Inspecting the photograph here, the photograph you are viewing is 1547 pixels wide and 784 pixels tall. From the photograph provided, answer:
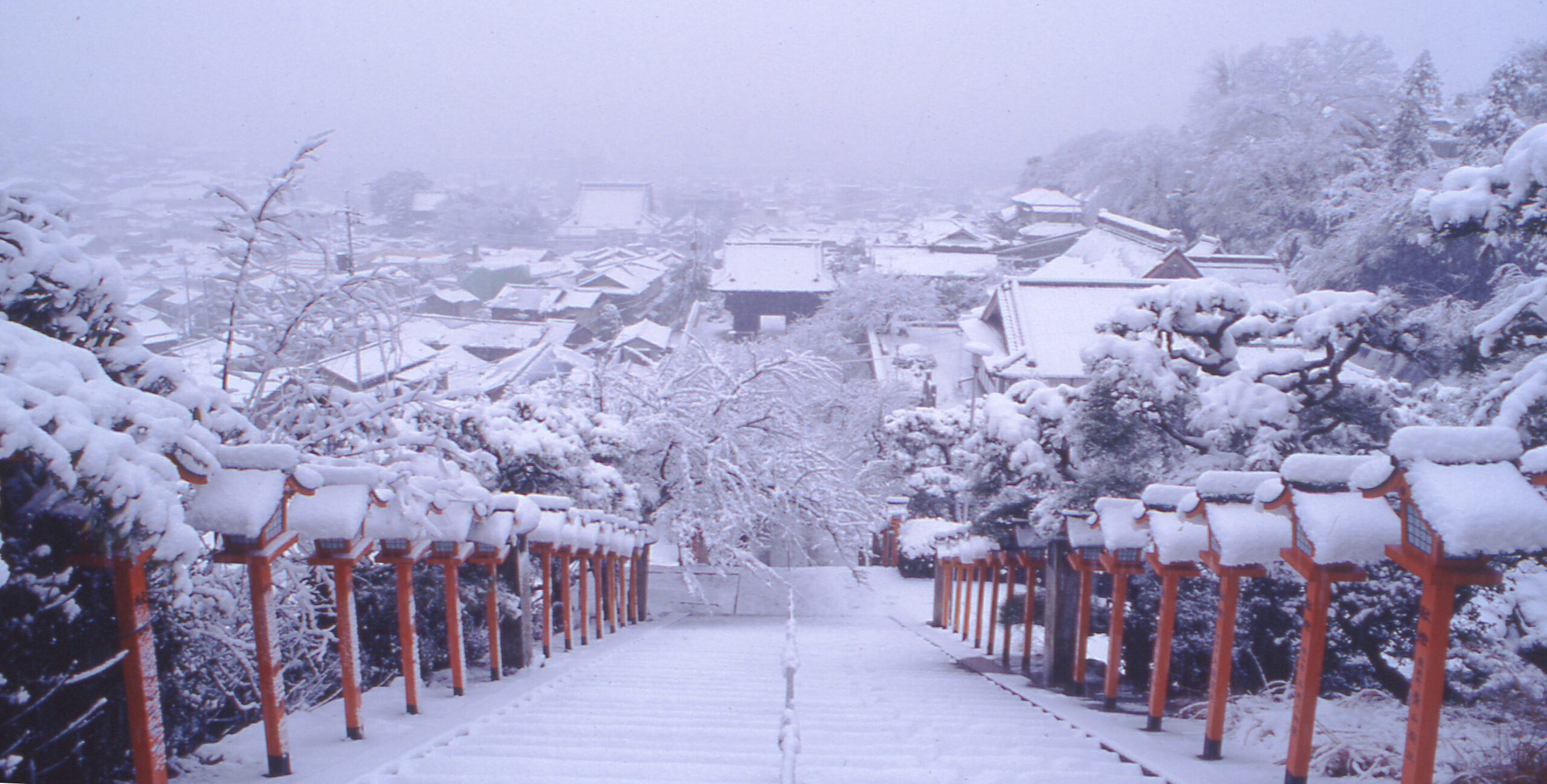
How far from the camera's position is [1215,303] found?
682 centimetres

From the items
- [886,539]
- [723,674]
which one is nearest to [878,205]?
[886,539]

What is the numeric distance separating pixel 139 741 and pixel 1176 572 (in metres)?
4.65

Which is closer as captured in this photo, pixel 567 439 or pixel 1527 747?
pixel 1527 747

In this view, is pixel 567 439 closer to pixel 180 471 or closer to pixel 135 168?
pixel 180 471

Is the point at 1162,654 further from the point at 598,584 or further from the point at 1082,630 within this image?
the point at 598,584

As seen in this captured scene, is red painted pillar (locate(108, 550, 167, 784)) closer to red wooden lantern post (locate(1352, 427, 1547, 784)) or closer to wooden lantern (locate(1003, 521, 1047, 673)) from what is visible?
red wooden lantern post (locate(1352, 427, 1547, 784))

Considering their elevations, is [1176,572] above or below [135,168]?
below

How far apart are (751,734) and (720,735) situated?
0.51ft

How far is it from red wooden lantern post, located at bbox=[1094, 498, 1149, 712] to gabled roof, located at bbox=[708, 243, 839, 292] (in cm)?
3179

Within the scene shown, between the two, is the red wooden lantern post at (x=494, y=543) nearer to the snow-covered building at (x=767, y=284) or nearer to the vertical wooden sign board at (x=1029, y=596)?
the vertical wooden sign board at (x=1029, y=596)

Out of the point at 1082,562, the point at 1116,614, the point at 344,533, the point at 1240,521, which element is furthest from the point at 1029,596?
the point at 344,533

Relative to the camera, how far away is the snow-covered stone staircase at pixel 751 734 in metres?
3.47

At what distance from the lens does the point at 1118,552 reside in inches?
200

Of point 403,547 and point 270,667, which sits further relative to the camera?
point 403,547
